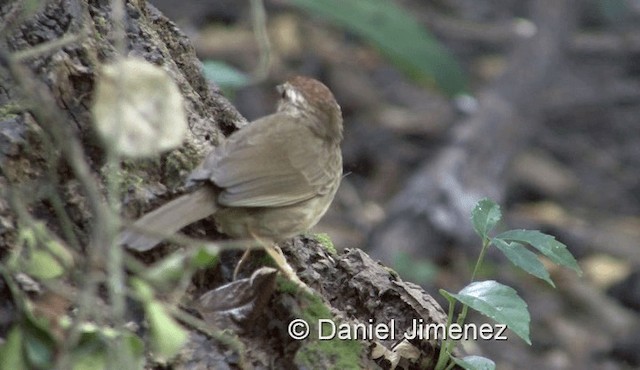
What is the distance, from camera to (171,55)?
304 centimetres

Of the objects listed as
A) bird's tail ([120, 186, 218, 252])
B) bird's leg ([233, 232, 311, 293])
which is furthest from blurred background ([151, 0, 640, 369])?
bird's tail ([120, 186, 218, 252])

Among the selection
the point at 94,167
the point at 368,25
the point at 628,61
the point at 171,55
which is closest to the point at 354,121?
the point at 368,25

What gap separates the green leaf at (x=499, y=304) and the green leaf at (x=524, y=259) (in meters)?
0.07

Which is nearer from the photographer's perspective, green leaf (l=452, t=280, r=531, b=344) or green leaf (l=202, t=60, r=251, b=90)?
green leaf (l=452, t=280, r=531, b=344)

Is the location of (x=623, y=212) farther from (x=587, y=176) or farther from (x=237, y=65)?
(x=237, y=65)

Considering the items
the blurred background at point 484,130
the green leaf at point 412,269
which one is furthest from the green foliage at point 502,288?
the green leaf at point 412,269

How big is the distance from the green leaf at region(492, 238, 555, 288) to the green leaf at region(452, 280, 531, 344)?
0.07 metres

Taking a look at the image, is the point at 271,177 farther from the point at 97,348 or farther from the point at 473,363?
the point at 97,348

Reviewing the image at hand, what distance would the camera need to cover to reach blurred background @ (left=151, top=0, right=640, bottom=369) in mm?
6570

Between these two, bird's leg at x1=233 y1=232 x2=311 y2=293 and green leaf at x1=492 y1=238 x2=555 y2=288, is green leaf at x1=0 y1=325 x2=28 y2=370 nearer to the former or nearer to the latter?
bird's leg at x1=233 y1=232 x2=311 y2=293

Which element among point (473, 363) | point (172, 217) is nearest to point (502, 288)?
point (473, 363)

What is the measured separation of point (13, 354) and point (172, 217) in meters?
0.53

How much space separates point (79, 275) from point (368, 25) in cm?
466

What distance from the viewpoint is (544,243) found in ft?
8.70
